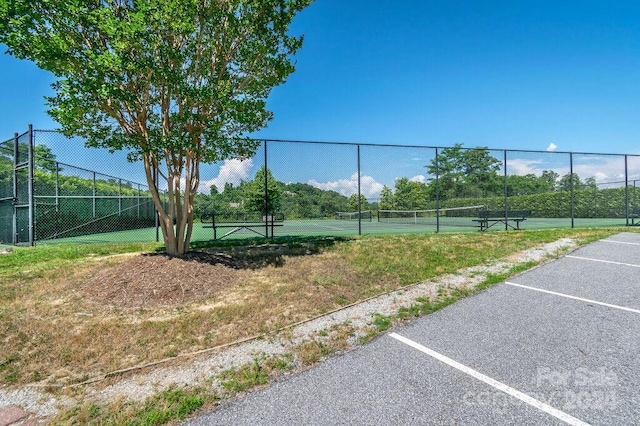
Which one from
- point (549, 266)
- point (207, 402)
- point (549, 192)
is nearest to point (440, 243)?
point (549, 266)

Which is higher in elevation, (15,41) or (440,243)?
(15,41)

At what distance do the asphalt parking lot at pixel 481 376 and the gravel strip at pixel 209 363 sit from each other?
46cm

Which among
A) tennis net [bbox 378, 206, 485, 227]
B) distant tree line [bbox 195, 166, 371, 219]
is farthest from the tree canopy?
tennis net [bbox 378, 206, 485, 227]

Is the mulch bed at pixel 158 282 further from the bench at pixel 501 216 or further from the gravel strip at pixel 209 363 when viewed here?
the bench at pixel 501 216

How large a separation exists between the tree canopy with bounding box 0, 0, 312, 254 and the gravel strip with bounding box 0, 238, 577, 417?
10.7 feet

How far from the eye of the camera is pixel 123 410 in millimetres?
1960

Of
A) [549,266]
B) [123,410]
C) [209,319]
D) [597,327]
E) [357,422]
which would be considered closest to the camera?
[357,422]

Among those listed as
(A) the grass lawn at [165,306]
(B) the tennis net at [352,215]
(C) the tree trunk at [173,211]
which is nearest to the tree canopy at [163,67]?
(C) the tree trunk at [173,211]

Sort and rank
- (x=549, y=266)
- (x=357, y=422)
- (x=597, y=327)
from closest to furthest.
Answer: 1. (x=357, y=422)
2. (x=597, y=327)
3. (x=549, y=266)

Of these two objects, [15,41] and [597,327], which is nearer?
[597,327]

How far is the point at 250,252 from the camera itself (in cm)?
672

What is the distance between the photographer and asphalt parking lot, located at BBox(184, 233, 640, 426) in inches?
74.7

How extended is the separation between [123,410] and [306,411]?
1139mm

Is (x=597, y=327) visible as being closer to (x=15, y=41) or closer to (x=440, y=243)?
(x=440, y=243)
